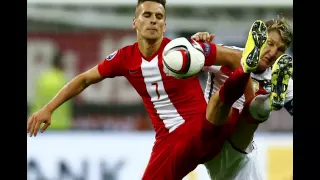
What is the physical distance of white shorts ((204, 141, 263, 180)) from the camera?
4570mm

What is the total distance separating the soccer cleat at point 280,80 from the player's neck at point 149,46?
73 cm

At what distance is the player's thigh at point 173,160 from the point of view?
14.0 feet

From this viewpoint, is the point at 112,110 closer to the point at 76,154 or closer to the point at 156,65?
the point at 76,154

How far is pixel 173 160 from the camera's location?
14.2 ft

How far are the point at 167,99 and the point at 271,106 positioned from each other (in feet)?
2.13

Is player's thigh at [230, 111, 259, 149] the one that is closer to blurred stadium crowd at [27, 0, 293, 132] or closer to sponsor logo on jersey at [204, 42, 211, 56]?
sponsor logo on jersey at [204, 42, 211, 56]

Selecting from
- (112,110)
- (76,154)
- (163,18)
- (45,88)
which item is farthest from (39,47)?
(163,18)

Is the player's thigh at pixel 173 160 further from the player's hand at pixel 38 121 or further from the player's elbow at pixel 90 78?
the player's hand at pixel 38 121

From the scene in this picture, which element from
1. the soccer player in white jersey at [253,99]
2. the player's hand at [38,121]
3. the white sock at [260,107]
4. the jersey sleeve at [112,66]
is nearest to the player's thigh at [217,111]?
the soccer player in white jersey at [253,99]

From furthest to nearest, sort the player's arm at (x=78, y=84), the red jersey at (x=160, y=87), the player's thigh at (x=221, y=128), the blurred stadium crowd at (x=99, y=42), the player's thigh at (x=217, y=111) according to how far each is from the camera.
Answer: the blurred stadium crowd at (x=99, y=42), the player's arm at (x=78, y=84), the red jersey at (x=160, y=87), the player's thigh at (x=221, y=128), the player's thigh at (x=217, y=111)

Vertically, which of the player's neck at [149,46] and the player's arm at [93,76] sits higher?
the player's neck at [149,46]

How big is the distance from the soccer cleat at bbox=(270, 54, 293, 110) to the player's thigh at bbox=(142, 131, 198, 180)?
55 cm

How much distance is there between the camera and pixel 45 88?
352 inches

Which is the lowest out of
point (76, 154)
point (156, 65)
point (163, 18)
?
point (76, 154)
